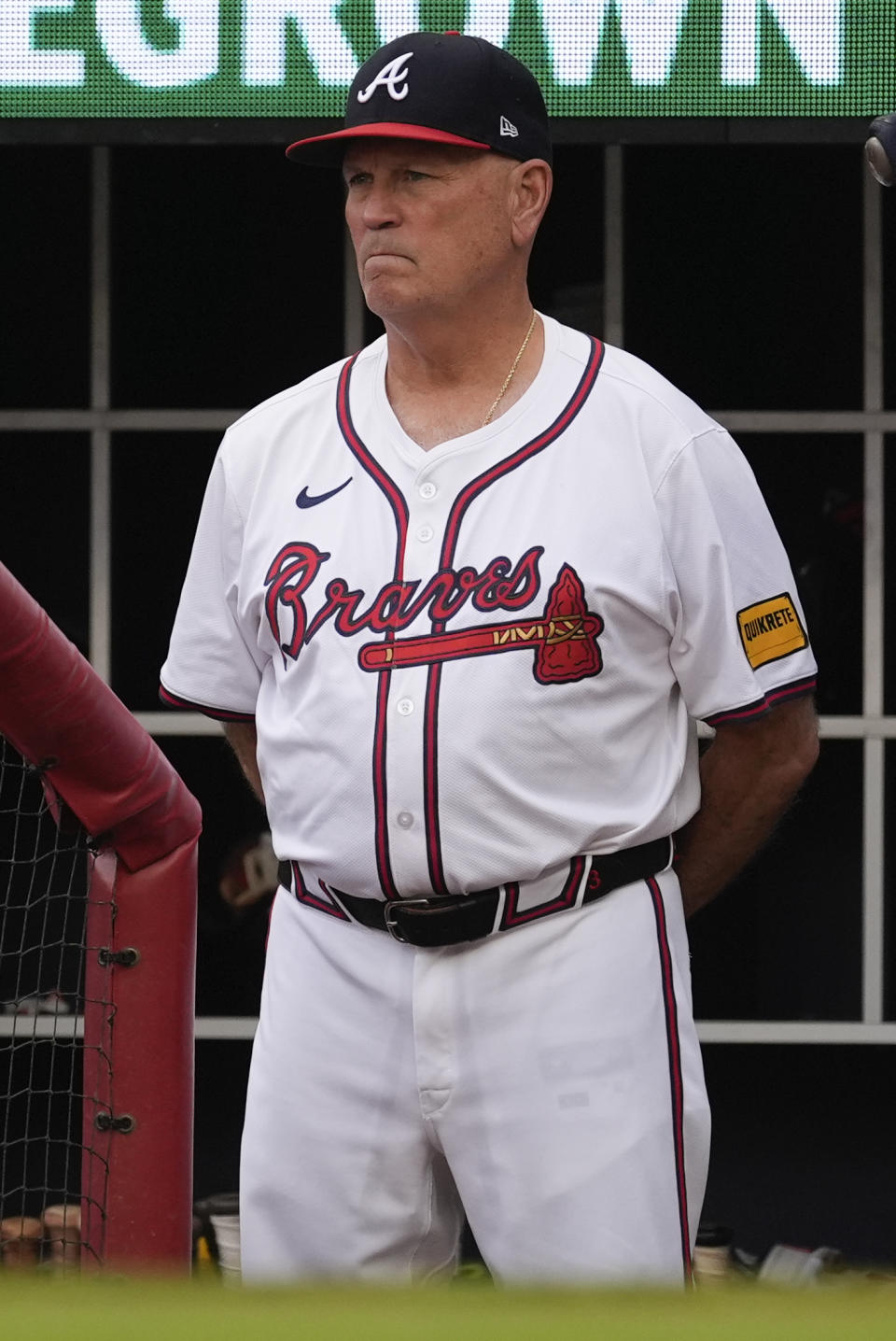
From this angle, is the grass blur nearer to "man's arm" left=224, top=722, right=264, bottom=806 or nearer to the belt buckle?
the belt buckle

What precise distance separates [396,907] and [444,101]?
88 cm

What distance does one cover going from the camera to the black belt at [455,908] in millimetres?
1980

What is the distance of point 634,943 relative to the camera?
202cm

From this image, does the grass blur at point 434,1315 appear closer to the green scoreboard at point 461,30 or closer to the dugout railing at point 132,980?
the dugout railing at point 132,980

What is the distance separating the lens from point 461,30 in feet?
10.7

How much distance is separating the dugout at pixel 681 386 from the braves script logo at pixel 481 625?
7.48 ft

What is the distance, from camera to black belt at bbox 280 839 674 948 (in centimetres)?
198

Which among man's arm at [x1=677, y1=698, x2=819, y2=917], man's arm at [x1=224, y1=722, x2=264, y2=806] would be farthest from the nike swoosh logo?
man's arm at [x1=677, y1=698, x2=819, y2=917]

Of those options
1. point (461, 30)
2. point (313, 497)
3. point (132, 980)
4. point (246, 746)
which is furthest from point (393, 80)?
point (461, 30)

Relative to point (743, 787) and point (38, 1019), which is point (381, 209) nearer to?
point (743, 787)

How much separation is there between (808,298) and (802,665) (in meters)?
2.51

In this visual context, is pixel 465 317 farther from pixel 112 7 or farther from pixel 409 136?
pixel 112 7

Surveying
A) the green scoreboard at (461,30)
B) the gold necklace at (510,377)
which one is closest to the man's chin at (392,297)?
the gold necklace at (510,377)

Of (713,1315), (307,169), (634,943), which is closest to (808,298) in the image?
(307,169)
